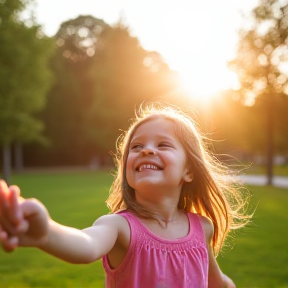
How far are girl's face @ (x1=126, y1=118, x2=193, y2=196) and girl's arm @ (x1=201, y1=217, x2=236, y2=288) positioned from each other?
256 mm

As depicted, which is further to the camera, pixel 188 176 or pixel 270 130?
pixel 270 130

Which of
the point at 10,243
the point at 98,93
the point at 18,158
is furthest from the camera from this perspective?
the point at 98,93

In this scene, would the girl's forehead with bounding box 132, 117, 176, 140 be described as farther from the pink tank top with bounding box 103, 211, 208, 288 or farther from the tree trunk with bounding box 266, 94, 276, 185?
the tree trunk with bounding box 266, 94, 276, 185

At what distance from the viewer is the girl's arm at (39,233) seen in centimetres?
138

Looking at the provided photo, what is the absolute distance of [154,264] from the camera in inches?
89.1

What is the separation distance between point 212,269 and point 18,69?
19623mm

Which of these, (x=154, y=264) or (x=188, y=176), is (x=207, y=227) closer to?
(x=188, y=176)

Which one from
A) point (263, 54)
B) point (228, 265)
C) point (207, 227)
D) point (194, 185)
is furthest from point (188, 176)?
point (263, 54)

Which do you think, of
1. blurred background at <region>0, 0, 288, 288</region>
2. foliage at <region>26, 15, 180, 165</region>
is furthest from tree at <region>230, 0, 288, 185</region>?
foliage at <region>26, 15, 180, 165</region>

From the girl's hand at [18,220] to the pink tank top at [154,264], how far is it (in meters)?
0.81

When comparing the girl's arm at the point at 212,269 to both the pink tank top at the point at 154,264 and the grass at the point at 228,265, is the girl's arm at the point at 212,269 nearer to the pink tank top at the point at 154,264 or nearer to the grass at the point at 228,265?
the pink tank top at the point at 154,264

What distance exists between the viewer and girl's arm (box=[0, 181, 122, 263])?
1377 millimetres

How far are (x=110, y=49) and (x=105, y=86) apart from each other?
8.73 ft

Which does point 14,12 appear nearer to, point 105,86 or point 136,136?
point 105,86
